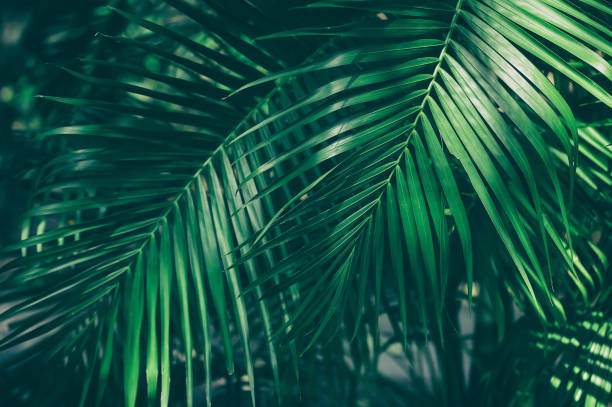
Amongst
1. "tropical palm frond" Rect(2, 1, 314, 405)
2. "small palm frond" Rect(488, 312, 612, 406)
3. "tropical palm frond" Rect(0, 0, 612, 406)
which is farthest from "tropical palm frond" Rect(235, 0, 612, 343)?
"small palm frond" Rect(488, 312, 612, 406)

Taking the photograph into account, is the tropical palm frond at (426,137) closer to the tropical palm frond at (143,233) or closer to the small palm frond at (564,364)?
the tropical palm frond at (143,233)

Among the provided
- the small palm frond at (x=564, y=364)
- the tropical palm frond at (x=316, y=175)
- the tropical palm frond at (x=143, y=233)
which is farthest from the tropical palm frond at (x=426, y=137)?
the small palm frond at (x=564, y=364)

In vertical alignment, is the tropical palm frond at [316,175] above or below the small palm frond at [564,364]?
above

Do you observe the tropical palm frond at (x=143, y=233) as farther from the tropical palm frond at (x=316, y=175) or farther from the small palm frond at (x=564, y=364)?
the small palm frond at (x=564, y=364)

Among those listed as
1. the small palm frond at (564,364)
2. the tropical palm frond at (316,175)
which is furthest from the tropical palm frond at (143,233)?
the small palm frond at (564,364)

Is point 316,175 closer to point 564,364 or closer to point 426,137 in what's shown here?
point 426,137

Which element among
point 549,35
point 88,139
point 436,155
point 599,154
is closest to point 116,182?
point 88,139

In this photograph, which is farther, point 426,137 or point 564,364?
point 564,364

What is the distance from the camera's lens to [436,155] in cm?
54

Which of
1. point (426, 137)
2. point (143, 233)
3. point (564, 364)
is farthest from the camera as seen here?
point (564, 364)

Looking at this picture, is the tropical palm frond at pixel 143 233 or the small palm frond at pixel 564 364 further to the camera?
the small palm frond at pixel 564 364

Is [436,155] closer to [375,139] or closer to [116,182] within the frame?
→ [375,139]

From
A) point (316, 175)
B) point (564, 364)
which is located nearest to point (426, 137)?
point (316, 175)

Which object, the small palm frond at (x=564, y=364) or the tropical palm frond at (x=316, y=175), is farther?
the small palm frond at (x=564, y=364)
